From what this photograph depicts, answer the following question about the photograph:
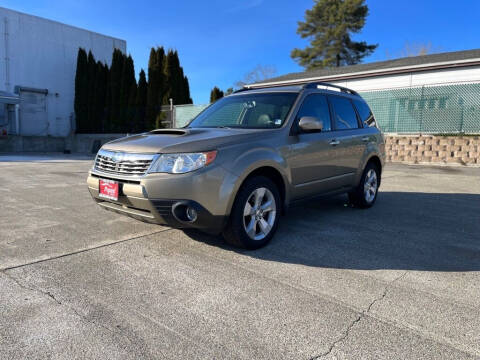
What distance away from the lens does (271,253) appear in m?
3.62

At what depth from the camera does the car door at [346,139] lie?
4961 millimetres

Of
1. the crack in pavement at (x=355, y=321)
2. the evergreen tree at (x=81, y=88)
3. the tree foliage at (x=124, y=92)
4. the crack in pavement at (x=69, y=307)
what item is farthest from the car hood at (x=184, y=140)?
the evergreen tree at (x=81, y=88)

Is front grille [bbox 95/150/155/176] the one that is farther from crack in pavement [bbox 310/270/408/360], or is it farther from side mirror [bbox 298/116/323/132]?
crack in pavement [bbox 310/270/408/360]

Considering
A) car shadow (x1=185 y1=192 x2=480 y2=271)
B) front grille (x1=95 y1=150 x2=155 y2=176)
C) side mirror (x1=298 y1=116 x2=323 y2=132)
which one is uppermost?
side mirror (x1=298 y1=116 x2=323 y2=132)

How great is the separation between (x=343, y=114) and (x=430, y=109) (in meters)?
10.0

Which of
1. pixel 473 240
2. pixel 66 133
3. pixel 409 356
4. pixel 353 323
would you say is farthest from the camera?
pixel 66 133

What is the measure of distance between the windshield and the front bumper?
1203mm

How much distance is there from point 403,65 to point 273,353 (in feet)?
57.8

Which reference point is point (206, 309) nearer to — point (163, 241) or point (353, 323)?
point (353, 323)

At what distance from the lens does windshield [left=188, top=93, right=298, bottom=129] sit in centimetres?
428

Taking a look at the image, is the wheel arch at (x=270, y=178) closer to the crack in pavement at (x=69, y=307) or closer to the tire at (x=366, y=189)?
the crack in pavement at (x=69, y=307)

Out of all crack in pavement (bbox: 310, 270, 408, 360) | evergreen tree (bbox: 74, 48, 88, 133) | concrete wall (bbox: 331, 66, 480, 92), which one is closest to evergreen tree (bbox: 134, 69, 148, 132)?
evergreen tree (bbox: 74, 48, 88, 133)

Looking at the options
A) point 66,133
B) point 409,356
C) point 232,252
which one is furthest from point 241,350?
point 66,133

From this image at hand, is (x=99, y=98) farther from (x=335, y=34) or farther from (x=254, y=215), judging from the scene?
(x=254, y=215)
